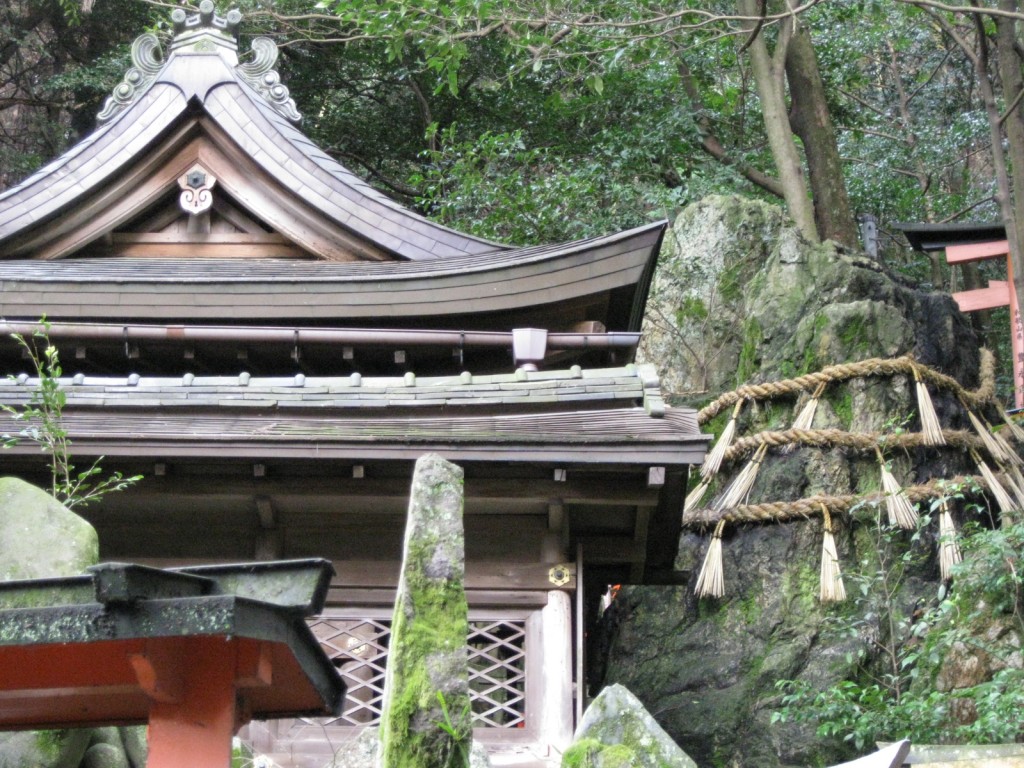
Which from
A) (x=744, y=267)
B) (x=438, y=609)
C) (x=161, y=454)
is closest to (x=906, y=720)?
(x=161, y=454)

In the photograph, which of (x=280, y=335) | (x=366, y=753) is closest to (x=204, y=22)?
(x=280, y=335)

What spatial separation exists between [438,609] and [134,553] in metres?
3.89

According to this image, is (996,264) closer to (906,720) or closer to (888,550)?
(888,550)

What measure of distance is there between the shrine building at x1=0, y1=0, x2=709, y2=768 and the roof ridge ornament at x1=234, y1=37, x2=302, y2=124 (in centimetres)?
2

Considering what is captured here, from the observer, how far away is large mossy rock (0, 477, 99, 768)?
3.47m

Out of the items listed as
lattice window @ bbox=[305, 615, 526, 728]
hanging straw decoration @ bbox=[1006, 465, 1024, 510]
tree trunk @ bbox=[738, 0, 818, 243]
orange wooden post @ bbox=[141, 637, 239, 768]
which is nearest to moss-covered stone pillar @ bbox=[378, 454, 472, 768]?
orange wooden post @ bbox=[141, 637, 239, 768]

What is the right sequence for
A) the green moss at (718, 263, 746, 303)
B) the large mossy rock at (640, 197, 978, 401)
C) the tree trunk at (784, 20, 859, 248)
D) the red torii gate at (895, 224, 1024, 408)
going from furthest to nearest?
the tree trunk at (784, 20, 859, 248) → the green moss at (718, 263, 746, 303) → the red torii gate at (895, 224, 1024, 408) → the large mossy rock at (640, 197, 978, 401)

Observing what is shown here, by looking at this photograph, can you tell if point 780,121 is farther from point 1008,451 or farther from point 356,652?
point 356,652

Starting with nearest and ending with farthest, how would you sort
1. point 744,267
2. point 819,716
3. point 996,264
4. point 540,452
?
1. point 540,452
2. point 819,716
3. point 744,267
4. point 996,264

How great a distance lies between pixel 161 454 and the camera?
5.83m

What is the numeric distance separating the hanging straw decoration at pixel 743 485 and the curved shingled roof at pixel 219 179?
10.1 feet

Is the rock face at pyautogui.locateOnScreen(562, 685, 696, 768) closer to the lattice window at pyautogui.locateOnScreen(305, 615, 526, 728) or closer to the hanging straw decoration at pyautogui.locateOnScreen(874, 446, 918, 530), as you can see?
the lattice window at pyautogui.locateOnScreen(305, 615, 526, 728)

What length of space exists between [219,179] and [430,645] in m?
6.27

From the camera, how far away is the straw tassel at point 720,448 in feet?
33.9
